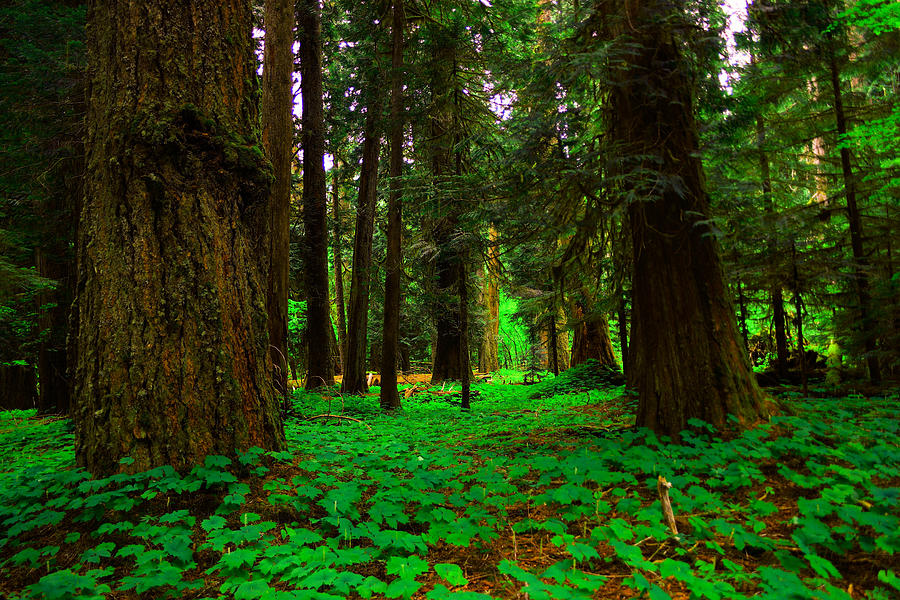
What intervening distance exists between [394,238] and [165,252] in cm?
511

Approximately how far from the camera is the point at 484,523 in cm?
277

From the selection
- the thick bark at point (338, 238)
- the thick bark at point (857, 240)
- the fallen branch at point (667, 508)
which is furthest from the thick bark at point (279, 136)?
the thick bark at point (338, 238)

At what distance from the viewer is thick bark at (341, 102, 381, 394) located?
8805 mm

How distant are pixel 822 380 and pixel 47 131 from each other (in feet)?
44.5

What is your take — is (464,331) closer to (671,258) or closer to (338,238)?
(671,258)

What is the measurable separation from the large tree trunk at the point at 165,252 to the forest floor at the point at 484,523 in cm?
31

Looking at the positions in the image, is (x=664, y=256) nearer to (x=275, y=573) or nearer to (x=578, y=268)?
(x=578, y=268)

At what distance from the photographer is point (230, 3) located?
3.52 m

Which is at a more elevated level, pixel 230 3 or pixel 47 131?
pixel 47 131

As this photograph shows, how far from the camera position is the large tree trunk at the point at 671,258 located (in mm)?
4230

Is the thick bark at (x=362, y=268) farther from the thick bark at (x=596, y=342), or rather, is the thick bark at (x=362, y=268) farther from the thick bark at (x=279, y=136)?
the thick bark at (x=596, y=342)

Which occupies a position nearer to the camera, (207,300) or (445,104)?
(207,300)

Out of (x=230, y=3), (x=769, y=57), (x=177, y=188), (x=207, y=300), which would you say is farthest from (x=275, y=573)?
(x=769, y=57)

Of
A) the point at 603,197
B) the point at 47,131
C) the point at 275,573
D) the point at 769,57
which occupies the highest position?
the point at 47,131
